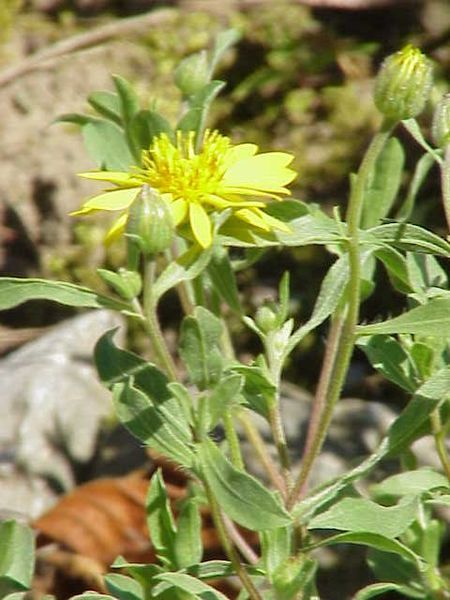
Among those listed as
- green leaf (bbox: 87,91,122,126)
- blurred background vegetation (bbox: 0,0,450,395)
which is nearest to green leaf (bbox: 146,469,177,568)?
green leaf (bbox: 87,91,122,126)

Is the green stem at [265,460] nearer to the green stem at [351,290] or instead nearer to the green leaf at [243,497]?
the green stem at [351,290]

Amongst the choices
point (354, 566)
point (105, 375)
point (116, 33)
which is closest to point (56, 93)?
point (116, 33)

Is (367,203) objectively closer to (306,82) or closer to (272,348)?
(272,348)

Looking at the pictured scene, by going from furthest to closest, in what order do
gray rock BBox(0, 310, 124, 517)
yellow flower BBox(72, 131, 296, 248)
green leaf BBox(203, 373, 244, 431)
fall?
gray rock BBox(0, 310, 124, 517)
yellow flower BBox(72, 131, 296, 248)
green leaf BBox(203, 373, 244, 431)

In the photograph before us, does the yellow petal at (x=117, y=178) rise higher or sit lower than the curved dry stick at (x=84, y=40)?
higher

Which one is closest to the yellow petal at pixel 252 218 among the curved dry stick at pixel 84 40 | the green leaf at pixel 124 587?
the green leaf at pixel 124 587

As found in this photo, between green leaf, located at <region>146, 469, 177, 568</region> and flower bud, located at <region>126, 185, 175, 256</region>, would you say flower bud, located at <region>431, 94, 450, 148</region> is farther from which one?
green leaf, located at <region>146, 469, 177, 568</region>
